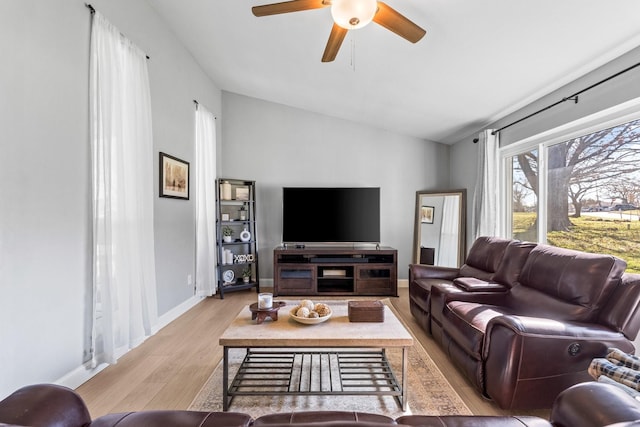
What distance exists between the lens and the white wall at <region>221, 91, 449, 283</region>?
4957 millimetres

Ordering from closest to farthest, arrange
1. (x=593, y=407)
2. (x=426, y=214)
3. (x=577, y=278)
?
(x=593, y=407)
(x=577, y=278)
(x=426, y=214)

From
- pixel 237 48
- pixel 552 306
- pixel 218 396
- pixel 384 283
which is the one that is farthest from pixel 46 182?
pixel 384 283

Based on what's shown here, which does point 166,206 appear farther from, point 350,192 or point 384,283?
point 384,283

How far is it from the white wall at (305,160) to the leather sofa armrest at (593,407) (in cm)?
407

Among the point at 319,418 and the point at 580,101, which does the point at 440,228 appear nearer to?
the point at 580,101

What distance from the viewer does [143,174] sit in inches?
109

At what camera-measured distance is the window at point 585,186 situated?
238 centimetres

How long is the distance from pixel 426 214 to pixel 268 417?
170 inches

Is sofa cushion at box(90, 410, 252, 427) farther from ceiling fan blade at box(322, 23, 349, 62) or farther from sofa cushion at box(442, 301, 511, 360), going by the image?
ceiling fan blade at box(322, 23, 349, 62)

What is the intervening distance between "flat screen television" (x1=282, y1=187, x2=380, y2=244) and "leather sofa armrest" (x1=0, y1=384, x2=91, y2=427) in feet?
12.2

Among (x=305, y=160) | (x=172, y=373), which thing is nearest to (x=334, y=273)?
(x=305, y=160)

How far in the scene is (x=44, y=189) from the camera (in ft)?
6.20

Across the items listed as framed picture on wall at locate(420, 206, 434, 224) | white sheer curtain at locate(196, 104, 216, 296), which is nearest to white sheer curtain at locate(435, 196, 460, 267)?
framed picture on wall at locate(420, 206, 434, 224)

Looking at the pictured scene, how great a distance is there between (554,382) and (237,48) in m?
3.94
